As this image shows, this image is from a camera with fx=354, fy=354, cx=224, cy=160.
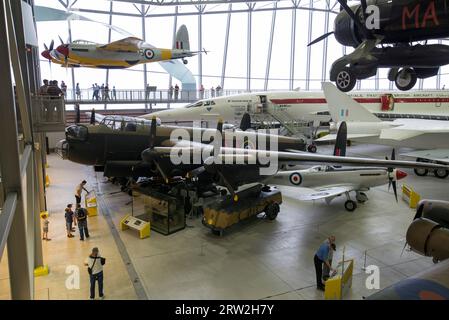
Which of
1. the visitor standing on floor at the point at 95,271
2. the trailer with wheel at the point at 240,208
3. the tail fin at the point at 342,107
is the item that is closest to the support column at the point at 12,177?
the visitor standing on floor at the point at 95,271

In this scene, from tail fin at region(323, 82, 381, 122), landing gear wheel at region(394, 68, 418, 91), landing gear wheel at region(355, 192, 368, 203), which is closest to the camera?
landing gear wheel at region(394, 68, 418, 91)

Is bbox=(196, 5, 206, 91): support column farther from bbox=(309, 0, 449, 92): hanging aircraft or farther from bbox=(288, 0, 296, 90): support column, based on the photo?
bbox=(309, 0, 449, 92): hanging aircraft

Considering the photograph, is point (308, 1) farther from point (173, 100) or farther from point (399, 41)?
point (399, 41)

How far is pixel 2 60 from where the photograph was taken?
387cm

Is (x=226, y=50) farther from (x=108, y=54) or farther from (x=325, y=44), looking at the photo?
(x=108, y=54)

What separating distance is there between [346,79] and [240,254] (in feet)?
17.7

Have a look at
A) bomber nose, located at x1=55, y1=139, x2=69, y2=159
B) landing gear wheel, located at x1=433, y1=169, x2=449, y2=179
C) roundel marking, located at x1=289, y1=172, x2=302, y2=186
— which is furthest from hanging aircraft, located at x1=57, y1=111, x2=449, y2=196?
landing gear wheel, located at x1=433, y1=169, x2=449, y2=179

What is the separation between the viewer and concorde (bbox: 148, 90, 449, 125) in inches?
819

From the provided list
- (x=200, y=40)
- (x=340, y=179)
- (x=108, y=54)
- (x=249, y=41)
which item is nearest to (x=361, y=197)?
(x=340, y=179)

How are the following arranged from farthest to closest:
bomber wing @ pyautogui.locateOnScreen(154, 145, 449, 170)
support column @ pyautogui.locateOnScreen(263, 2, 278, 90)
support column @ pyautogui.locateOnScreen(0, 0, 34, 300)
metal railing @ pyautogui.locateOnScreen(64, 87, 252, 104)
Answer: support column @ pyautogui.locateOnScreen(263, 2, 278, 90) → metal railing @ pyautogui.locateOnScreen(64, 87, 252, 104) → bomber wing @ pyautogui.locateOnScreen(154, 145, 449, 170) → support column @ pyautogui.locateOnScreen(0, 0, 34, 300)

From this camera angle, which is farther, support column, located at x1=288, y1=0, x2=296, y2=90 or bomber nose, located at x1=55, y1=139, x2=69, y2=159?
support column, located at x1=288, y1=0, x2=296, y2=90

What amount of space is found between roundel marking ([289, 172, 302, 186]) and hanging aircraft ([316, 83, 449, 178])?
17.8ft

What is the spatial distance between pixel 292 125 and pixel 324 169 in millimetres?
10494

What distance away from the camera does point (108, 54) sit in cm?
2038
